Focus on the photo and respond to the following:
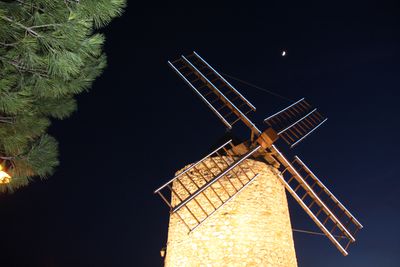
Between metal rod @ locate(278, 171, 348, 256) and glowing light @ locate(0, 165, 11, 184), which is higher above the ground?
metal rod @ locate(278, 171, 348, 256)

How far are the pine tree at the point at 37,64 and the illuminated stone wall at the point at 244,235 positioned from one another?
3795 mm

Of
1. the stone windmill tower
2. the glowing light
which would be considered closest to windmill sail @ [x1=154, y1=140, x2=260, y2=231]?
the stone windmill tower

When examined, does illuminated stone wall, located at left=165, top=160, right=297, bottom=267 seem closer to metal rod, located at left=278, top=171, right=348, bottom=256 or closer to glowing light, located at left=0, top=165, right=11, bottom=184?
metal rod, located at left=278, top=171, right=348, bottom=256

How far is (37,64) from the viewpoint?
2.75 meters

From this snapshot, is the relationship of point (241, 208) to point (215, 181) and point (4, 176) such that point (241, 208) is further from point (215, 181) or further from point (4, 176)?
point (4, 176)

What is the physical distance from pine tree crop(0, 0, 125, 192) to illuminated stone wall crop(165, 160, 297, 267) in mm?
3795

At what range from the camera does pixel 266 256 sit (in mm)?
5996

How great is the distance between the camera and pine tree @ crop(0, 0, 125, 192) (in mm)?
2486

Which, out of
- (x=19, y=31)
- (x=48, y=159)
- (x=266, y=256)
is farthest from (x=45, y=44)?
(x=266, y=256)

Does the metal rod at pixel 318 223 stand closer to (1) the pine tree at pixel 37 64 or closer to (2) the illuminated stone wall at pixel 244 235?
(2) the illuminated stone wall at pixel 244 235

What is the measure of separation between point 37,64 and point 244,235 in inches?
191

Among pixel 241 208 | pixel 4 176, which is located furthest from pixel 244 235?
pixel 4 176

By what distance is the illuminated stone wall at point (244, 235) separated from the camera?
5.98 meters

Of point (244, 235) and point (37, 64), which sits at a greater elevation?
point (37, 64)
